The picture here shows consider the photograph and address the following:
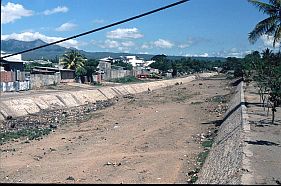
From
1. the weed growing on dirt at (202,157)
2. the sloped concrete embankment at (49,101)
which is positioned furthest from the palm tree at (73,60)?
the weed growing on dirt at (202,157)

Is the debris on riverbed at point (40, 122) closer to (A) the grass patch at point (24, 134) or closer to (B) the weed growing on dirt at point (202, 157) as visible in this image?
(A) the grass patch at point (24, 134)

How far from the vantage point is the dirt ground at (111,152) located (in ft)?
53.6

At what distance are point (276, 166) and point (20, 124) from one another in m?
22.4

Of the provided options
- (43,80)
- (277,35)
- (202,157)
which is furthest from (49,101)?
(202,157)

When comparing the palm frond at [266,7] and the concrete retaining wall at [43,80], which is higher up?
the palm frond at [266,7]

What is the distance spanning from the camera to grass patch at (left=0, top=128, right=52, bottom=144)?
1009 inches

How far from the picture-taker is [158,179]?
1552 centimetres

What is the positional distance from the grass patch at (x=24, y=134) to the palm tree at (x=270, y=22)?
48.4 ft

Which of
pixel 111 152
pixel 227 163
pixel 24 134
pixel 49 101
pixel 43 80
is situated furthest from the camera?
pixel 43 80

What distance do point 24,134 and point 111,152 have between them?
8349mm

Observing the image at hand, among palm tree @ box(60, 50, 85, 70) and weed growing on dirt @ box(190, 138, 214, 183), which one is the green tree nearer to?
palm tree @ box(60, 50, 85, 70)

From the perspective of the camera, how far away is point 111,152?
2089cm

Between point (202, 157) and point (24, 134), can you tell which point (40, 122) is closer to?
point (24, 134)

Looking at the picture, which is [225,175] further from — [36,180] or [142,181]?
[36,180]
